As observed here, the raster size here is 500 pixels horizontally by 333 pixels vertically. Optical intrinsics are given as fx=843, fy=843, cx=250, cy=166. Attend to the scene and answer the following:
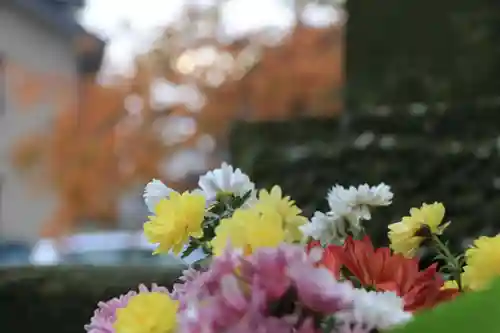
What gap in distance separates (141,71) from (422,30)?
120 inches

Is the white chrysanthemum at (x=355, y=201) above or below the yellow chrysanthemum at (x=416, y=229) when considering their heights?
above

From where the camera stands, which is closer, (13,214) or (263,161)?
(263,161)

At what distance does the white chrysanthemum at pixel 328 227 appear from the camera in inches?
27.2

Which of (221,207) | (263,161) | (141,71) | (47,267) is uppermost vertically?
(141,71)

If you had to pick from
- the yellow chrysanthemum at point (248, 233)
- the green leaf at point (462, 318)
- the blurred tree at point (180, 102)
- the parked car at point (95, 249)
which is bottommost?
the green leaf at point (462, 318)

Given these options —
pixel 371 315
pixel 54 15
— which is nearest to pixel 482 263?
pixel 371 315

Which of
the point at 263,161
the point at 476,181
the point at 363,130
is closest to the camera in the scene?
the point at 476,181

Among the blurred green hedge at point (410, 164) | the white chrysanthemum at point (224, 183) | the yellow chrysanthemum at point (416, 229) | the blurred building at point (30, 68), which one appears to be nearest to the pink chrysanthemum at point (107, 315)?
the white chrysanthemum at point (224, 183)

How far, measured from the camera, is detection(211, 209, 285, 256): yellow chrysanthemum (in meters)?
0.48

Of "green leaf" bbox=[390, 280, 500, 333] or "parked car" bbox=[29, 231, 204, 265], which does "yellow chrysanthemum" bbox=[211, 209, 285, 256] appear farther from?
"parked car" bbox=[29, 231, 204, 265]

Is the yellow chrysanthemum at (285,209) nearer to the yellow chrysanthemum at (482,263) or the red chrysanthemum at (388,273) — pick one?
the red chrysanthemum at (388,273)

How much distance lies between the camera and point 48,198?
771 cm

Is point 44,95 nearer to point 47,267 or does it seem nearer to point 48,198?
point 48,198

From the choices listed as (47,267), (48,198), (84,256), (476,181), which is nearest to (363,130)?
(476,181)
